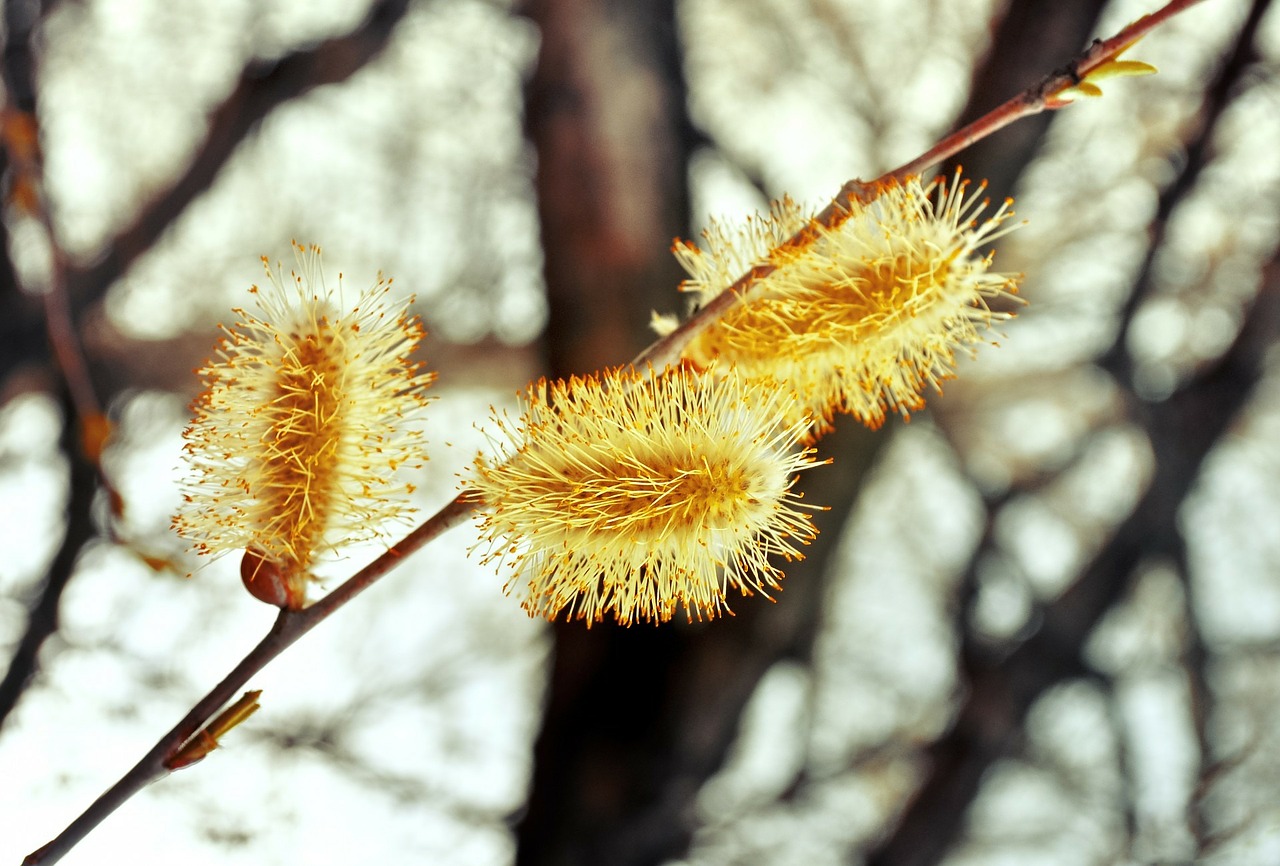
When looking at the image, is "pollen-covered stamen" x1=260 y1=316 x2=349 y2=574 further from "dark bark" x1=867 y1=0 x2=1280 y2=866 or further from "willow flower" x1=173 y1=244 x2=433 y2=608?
"dark bark" x1=867 y1=0 x2=1280 y2=866

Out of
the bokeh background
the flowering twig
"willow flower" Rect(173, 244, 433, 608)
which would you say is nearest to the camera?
the flowering twig

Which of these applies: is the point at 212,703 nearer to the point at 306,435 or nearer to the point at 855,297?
the point at 306,435

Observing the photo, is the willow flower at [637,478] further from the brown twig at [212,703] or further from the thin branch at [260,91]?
the thin branch at [260,91]

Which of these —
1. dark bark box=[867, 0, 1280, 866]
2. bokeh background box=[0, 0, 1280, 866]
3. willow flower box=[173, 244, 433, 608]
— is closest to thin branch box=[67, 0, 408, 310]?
bokeh background box=[0, 0, 1280, 866]

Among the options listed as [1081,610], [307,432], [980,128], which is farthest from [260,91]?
[1081,610]

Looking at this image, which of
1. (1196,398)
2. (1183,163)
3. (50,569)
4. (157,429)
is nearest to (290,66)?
(157,429)

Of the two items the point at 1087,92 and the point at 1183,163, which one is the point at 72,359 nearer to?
the point at 1087,92
